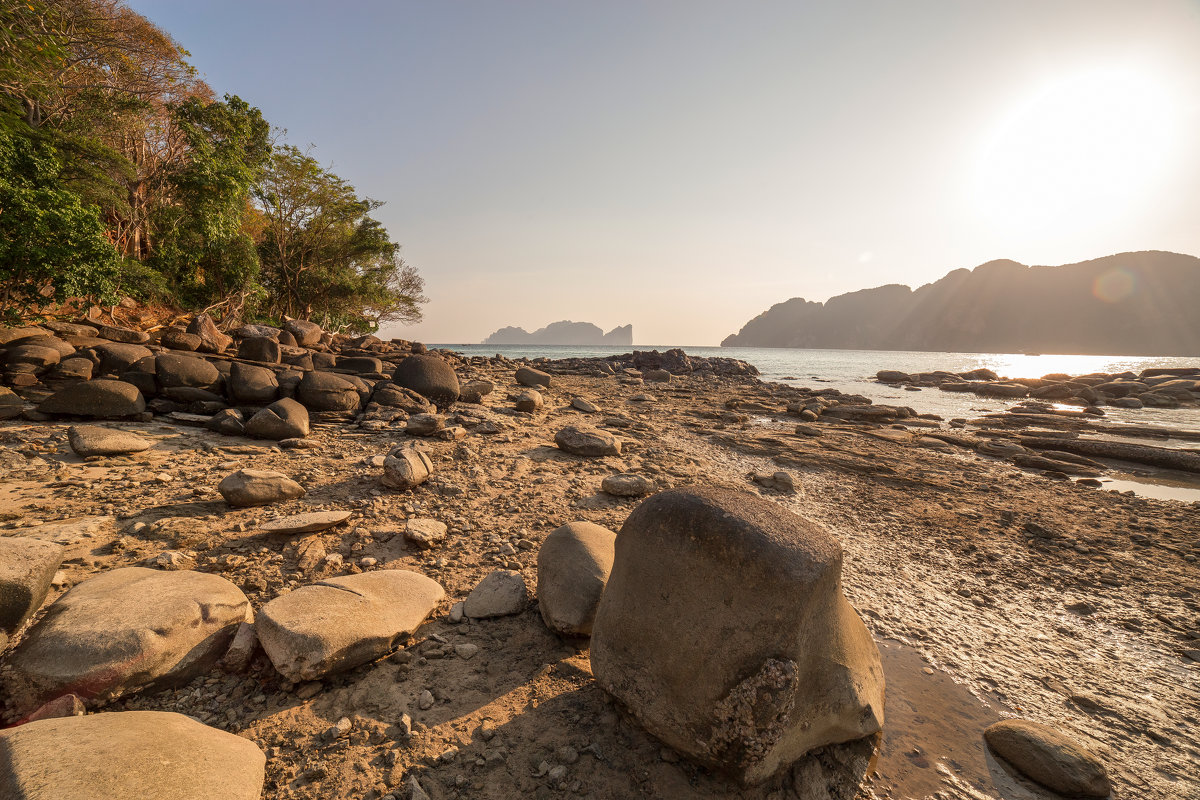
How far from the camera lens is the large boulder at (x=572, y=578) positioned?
286cm

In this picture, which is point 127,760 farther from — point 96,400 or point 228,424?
point 96,400

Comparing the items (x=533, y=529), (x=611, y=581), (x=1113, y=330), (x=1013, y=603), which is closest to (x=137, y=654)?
(x=611, y=581)

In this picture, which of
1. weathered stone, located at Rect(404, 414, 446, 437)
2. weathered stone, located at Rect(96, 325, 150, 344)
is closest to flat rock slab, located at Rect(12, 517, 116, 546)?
weathered stone, located at Rect(404, 414, 446, 437)

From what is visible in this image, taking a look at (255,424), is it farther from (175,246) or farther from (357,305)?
(357,305)

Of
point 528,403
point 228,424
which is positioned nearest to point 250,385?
point 228,424

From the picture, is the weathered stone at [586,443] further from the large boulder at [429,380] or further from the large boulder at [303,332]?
the large boulder at [303,332]

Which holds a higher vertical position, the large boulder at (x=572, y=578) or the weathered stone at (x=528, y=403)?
the weathered stone at (x=528, y=403)

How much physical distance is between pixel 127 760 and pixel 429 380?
26.4 ft

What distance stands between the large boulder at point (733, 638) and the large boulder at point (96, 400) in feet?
26.1

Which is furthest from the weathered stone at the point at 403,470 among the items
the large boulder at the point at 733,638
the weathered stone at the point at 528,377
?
the weathered stone at the point at 528,377

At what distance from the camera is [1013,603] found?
3.96 meters

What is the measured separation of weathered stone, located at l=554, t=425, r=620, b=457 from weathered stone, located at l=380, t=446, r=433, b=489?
2.43m

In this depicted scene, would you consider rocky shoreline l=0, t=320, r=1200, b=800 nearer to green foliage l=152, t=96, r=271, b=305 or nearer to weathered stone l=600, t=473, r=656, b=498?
weathered stone l=600, t=473, r=656, b=498

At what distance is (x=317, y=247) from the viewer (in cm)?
2209
